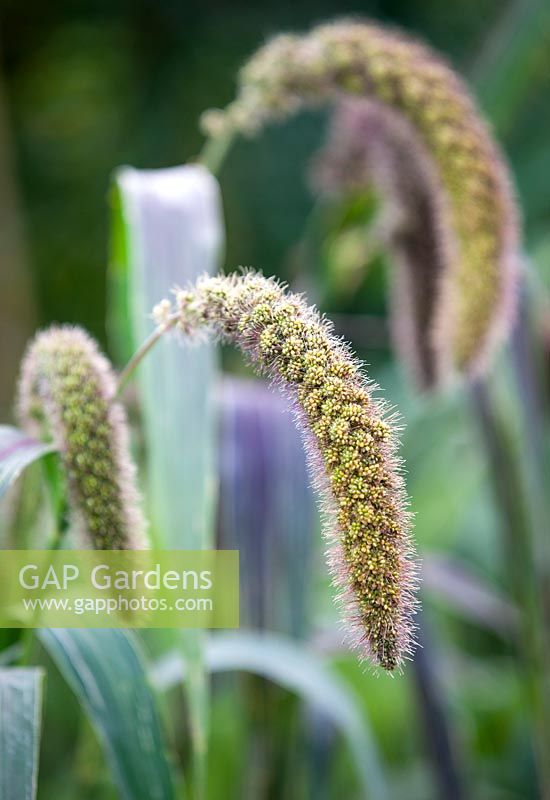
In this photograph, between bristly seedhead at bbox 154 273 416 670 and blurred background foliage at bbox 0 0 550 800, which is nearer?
bristly seedhead at bbox 154 273 416 670

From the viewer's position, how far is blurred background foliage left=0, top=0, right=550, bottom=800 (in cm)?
89

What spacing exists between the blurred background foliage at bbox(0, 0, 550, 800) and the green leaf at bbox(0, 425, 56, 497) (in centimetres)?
40

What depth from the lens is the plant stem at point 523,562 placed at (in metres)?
0.81

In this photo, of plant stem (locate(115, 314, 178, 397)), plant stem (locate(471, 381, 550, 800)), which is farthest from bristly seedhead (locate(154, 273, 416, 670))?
plant stem (locate(471, 381, 550, 800))

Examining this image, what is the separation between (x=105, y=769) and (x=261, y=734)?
8.7 inches

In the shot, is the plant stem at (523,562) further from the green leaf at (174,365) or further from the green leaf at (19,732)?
the green leaf at (19,732)

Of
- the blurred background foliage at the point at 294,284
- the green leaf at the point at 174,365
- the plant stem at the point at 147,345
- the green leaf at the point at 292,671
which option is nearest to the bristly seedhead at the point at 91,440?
the plant stem at the point at 147,345

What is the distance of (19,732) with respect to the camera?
0.45 meters

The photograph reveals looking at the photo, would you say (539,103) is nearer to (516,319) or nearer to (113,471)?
(516,319)

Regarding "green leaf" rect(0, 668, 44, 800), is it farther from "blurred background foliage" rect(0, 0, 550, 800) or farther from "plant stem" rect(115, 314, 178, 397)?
"blurred background foliage" rect(0, 0, 550, 800)

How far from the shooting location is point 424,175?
2.56 feet

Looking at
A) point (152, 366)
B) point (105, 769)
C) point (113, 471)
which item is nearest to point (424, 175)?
point (152, 366)

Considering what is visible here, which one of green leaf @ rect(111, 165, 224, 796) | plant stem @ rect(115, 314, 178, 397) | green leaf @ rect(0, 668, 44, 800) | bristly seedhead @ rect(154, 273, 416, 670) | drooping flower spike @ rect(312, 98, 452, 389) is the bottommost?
green leaf @ rect(0, 668, 44, 800)

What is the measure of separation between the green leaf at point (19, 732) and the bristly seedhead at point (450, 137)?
382 mm
